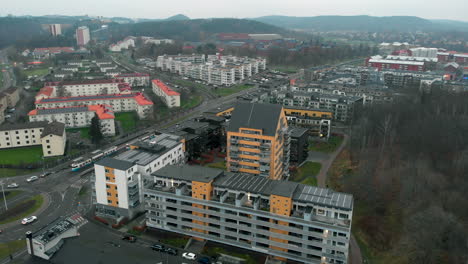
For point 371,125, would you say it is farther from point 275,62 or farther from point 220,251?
point 275,62

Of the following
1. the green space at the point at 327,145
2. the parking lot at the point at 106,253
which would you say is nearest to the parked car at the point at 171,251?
the parking lot at the point at 106,253

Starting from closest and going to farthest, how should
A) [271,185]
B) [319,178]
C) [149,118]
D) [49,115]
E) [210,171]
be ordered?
[271,185], [210,171], [319,178], [49,115], [149,118]

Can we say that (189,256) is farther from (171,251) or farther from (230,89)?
(230,89)

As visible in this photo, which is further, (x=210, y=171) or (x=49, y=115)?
(x=49, y=115)

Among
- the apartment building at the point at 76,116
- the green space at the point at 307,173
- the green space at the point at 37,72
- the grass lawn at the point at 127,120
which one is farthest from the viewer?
the green space at the point at 37,72

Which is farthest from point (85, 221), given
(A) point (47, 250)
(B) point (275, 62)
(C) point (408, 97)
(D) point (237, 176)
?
(B) point (275, 62)

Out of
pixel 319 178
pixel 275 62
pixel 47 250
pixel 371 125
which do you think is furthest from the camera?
pixel 275 62

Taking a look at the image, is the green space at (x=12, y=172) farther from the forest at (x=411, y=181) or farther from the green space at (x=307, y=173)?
the forest at (x=411, y=181)
